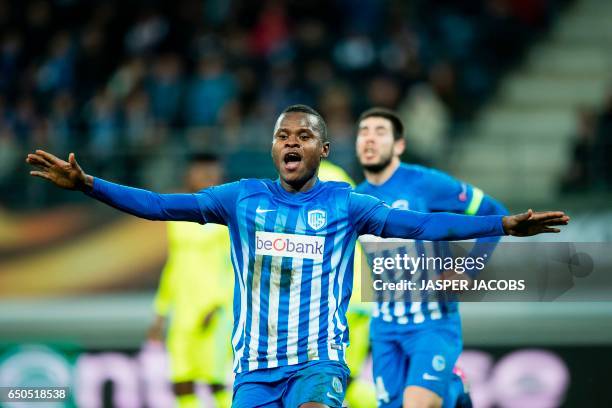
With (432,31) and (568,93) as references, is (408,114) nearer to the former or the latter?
(432,31)

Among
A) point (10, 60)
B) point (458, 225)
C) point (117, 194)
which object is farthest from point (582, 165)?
point (10, 60)

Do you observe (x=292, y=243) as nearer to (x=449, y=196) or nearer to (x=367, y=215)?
(x=367, y=215)

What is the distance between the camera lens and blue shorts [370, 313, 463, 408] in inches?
264

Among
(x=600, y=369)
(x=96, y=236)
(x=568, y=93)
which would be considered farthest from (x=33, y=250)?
(x=568, y=93)

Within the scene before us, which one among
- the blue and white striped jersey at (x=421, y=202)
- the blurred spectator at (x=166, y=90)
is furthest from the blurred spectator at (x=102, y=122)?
the blue and white striped jersey at (x=421, y=202)

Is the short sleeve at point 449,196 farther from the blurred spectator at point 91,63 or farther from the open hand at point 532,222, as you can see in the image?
the blurred spectator at point 91,63

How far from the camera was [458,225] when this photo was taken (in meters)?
5.19

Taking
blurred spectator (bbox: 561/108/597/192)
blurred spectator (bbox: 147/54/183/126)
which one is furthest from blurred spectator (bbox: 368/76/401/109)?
blurred spectator (bbox: 147/54/183/126)

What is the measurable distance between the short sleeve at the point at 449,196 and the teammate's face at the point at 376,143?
32 cm

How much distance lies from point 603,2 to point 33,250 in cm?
888

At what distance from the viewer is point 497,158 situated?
40.8ft

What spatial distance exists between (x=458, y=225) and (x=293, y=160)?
0.86m

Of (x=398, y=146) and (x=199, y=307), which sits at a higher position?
(x=398, y=146)

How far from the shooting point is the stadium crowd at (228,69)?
12.0 meters
